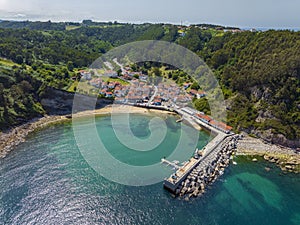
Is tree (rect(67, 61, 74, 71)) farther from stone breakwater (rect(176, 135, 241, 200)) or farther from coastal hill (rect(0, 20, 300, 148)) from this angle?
stone breakwater (rect(176, 135, 241, 200))

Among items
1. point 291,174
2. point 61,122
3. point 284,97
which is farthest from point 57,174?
point 284,97

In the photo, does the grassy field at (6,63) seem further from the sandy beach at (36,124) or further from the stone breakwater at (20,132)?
the stone breakwater at (20,132)

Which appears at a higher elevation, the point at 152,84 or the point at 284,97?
the point at 284,97

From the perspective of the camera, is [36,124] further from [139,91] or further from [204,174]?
[204,174]

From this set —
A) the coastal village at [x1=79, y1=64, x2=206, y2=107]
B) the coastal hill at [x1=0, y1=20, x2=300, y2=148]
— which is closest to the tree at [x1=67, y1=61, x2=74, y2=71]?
the coastal hill at [x1=0, y1=20, x2=300, y2=148]

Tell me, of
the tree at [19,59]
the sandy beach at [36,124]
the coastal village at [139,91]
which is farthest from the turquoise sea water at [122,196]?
the tree at [19,59]

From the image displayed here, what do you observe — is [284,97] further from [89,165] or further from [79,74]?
[79,74]
